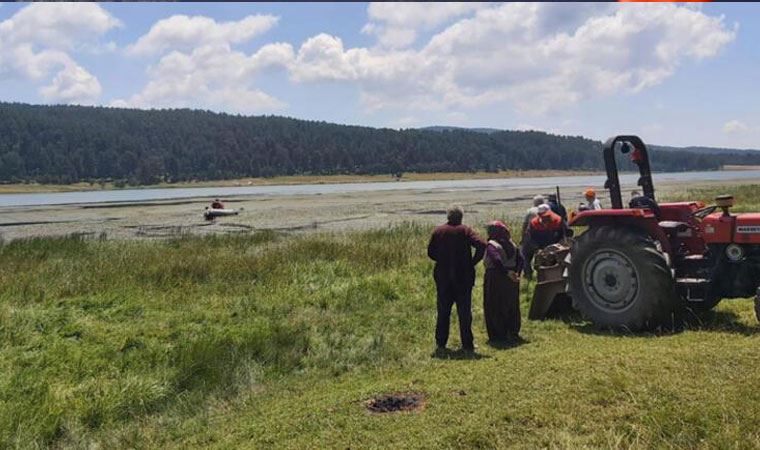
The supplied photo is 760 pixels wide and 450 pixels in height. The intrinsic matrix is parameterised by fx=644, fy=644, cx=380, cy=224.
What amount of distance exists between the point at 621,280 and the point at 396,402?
3.62 m

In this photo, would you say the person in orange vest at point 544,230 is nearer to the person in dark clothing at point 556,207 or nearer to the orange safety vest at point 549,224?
the orange safety vest at point 549,224

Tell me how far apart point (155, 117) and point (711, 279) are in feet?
599

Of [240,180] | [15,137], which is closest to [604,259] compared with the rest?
[240,180]

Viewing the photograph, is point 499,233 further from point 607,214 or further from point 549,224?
point 549,224

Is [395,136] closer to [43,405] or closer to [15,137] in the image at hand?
[15,137]

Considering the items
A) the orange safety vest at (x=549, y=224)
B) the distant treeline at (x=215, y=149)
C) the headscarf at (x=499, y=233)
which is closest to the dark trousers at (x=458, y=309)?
the headscarf at (x=499, y=233)

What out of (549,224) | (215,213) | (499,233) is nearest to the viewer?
(499,233)

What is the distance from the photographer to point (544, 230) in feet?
36.6

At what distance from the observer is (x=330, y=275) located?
526 inches

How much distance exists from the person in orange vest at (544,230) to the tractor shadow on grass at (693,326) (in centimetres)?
314

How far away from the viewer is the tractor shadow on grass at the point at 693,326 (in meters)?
7.08

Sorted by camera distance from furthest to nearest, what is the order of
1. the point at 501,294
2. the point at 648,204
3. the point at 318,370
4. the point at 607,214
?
1. the point at 648,204
2. the point at 607,214
3. the point at 501,294
4. the point at 318,370

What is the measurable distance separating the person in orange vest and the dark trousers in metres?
4.04

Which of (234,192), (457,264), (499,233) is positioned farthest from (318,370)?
(234,192)
